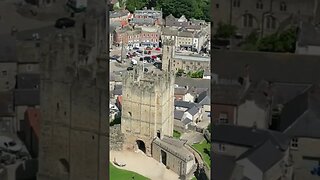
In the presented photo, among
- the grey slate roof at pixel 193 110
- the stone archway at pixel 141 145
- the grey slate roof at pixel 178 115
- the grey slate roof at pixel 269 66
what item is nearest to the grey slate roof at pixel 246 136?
the grey slate roof at pixel 269 66

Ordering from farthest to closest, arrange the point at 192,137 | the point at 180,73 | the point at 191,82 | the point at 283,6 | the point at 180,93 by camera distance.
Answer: the point at 180,73
the point at 191,82
the point at 180,93
the point at 192,137
the point at 283,6

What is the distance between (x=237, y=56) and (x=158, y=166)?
314 inches

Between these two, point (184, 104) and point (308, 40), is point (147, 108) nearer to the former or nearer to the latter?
point (184, 104)

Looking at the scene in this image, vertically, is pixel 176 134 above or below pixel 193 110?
below

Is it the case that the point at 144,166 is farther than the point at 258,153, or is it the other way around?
the point at 144,166

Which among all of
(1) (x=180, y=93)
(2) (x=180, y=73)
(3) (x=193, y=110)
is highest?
(2) (x=180, y=73)

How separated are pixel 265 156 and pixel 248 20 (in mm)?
501

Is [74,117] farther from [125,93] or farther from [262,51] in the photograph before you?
[125,93]

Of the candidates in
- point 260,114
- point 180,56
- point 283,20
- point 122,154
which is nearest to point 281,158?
point 260,114

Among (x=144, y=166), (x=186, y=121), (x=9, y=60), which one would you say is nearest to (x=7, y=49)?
(x=9, y=60)

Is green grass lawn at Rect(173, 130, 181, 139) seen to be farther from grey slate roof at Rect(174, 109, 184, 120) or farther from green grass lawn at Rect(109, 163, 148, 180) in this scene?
green grass lawn at Rect(109, 163, 148, 180)

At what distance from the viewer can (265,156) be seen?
2012 millimetres

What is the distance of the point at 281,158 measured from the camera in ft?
6.66

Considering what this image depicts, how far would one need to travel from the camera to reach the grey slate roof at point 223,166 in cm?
209
